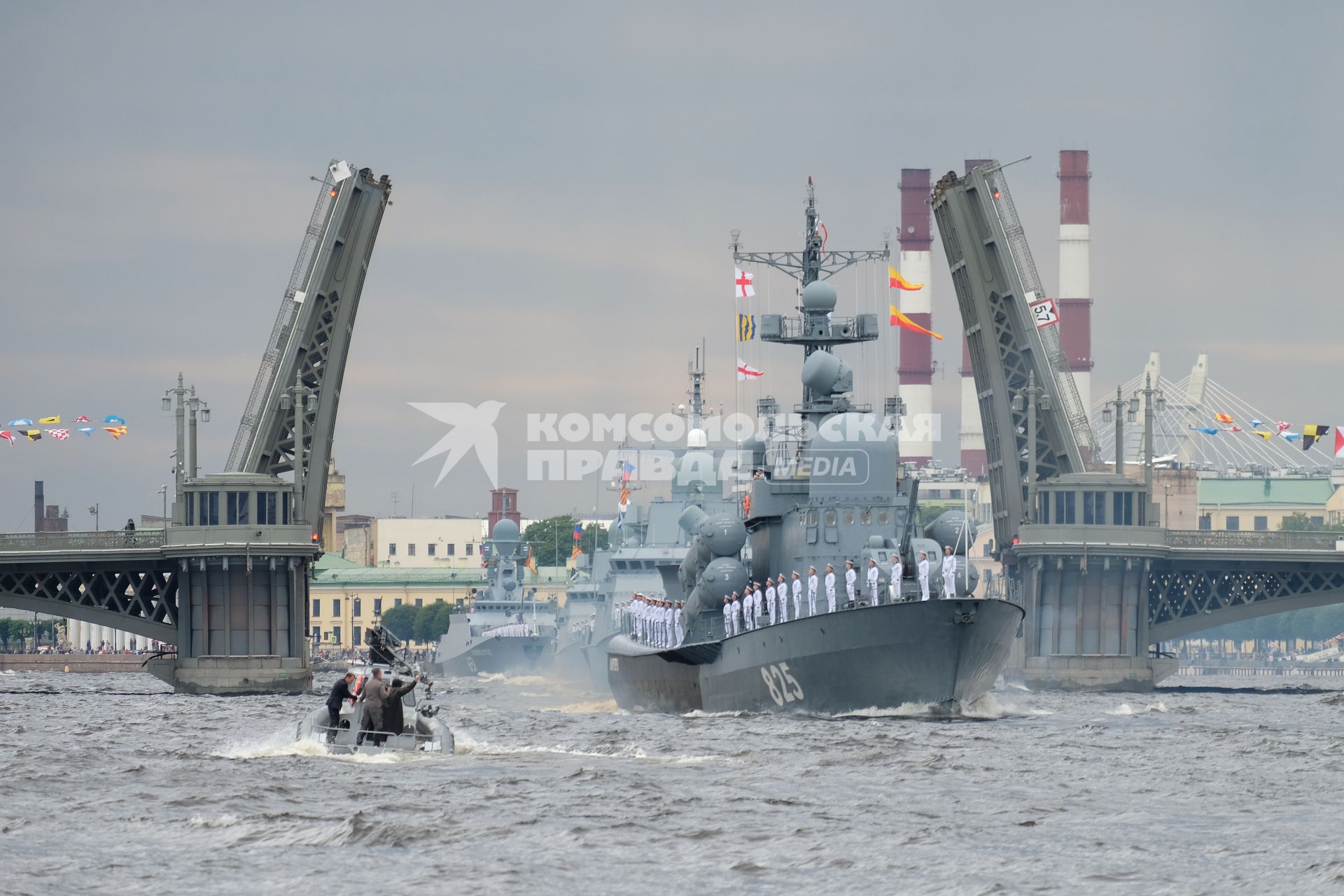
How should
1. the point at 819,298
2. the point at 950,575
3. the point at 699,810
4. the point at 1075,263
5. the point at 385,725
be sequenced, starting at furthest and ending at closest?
the point at 1075,263 < the point at 819,298 < the point at 950,575 < the point at 385,725 < the point at 699,810

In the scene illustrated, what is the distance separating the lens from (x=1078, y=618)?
63.5 meters

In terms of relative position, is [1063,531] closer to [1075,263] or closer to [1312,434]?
[1312,434]

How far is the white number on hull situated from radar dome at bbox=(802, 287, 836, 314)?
34.7 feet

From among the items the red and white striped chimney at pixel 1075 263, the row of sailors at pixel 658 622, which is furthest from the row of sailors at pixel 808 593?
the red and white striped chimney at pixel 1075 263

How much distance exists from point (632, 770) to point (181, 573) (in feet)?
111

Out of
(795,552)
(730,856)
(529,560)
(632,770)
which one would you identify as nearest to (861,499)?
(795,552)

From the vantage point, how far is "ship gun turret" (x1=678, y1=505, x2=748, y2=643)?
43.0m

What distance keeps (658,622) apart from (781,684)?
8.33 m

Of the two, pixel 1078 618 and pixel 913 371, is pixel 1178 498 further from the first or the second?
pixel 1078 618

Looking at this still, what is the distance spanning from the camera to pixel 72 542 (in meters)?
62.8

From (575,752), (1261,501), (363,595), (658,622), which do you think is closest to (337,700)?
(575,752)

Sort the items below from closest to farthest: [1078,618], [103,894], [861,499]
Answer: [103,894] < [861,499] < [1078,618]

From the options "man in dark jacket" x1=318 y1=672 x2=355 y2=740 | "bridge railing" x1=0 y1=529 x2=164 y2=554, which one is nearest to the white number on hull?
"man in dark jacket" x1=318 y1=672 x2=355 y2=740

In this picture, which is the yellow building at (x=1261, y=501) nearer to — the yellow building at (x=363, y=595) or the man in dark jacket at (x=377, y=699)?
the yellow building at (x=363, y=595)
